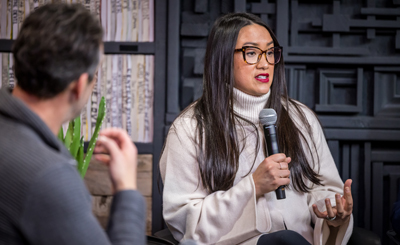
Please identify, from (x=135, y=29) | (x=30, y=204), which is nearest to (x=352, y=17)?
(x=135, y=29)

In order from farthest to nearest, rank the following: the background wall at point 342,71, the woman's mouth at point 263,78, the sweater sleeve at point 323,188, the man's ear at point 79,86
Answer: the background wall at point 342,71 → the woman's mouth at point 263,78 → the sweater sleeve at point 323,188 → the man's ear at point 79,86

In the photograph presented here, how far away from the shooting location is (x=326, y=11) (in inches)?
92.2

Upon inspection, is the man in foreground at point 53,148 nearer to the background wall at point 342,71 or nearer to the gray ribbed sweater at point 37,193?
the gray ribbed sweater at point 37,193

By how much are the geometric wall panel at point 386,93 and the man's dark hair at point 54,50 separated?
1.85 m

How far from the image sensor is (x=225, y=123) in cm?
173

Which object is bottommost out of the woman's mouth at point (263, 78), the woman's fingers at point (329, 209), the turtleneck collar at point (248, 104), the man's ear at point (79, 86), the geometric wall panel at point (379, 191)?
the geometric wall panel at point (379, 191)

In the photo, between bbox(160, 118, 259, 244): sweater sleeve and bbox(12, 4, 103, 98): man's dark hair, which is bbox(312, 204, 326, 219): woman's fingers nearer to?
bbox(160, 118, 259, 244): sweater sleeve

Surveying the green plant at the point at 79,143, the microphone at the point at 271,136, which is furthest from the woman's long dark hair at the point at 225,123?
the green plant at the point at 79,143

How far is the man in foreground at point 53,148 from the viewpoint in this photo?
73cm

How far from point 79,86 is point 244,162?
991mm

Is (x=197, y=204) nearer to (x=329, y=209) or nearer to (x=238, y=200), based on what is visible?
(x=238, y=200)

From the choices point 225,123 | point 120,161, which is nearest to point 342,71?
point 225,123

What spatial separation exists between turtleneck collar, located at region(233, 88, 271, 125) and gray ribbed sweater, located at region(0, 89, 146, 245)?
106 cm

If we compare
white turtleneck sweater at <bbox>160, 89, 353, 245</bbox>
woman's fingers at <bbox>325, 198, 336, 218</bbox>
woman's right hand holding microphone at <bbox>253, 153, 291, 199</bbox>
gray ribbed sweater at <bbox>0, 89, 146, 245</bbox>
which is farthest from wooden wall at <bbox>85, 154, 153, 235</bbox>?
gray ribbed sweater at <bbox>0, 89, 146, 245</bbox>
